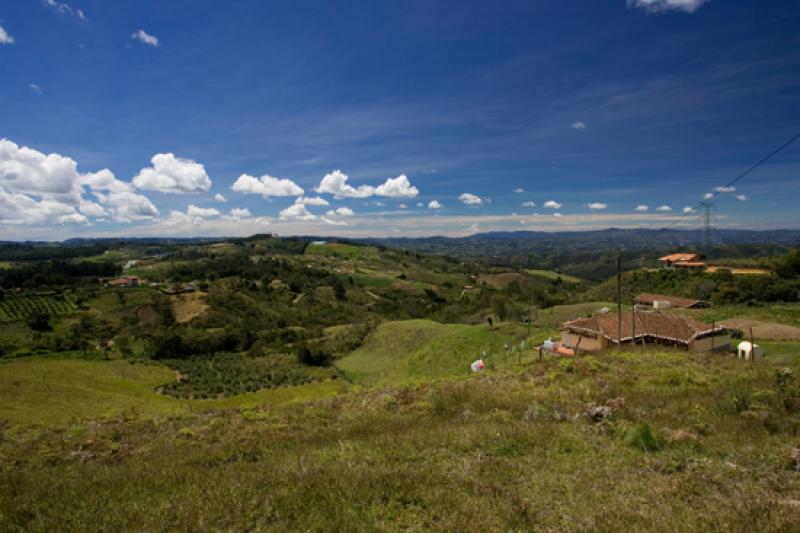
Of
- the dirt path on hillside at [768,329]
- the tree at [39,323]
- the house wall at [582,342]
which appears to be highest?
the dirt path on hillside at [768,329]

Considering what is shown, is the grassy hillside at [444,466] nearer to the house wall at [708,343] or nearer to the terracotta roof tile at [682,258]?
the house wall at [708,343]

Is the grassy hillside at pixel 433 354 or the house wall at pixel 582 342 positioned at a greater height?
the house wall at pixel 582 342

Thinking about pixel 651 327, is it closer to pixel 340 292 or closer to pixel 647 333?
pixel 647 333

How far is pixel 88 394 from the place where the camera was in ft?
105

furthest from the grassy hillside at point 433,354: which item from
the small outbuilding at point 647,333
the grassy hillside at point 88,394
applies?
the grassy hillside at point 88,394

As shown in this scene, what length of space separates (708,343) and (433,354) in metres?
21.1

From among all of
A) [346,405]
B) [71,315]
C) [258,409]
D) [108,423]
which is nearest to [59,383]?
[108,423]

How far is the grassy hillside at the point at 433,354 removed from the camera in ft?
107

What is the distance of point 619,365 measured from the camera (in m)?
15.4

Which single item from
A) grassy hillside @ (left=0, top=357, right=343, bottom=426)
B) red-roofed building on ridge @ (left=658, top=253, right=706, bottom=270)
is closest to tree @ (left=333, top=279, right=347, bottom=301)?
grassy hillside @ (left=0, top=357, right=343, bottom=426)

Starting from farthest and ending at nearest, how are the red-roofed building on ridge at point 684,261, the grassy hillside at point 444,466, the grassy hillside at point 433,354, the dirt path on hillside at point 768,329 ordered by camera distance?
the red-roofed building on ridge at point 684,261 → the grassy hillside at point 433,354 → the dirt path on hillside at point 768,329 → the grassy hillside at point 444,466

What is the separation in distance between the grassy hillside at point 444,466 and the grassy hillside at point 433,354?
13.2 metres

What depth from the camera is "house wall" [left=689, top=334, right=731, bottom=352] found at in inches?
912

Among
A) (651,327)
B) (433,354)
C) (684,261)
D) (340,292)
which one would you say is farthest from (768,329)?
(340,292)
